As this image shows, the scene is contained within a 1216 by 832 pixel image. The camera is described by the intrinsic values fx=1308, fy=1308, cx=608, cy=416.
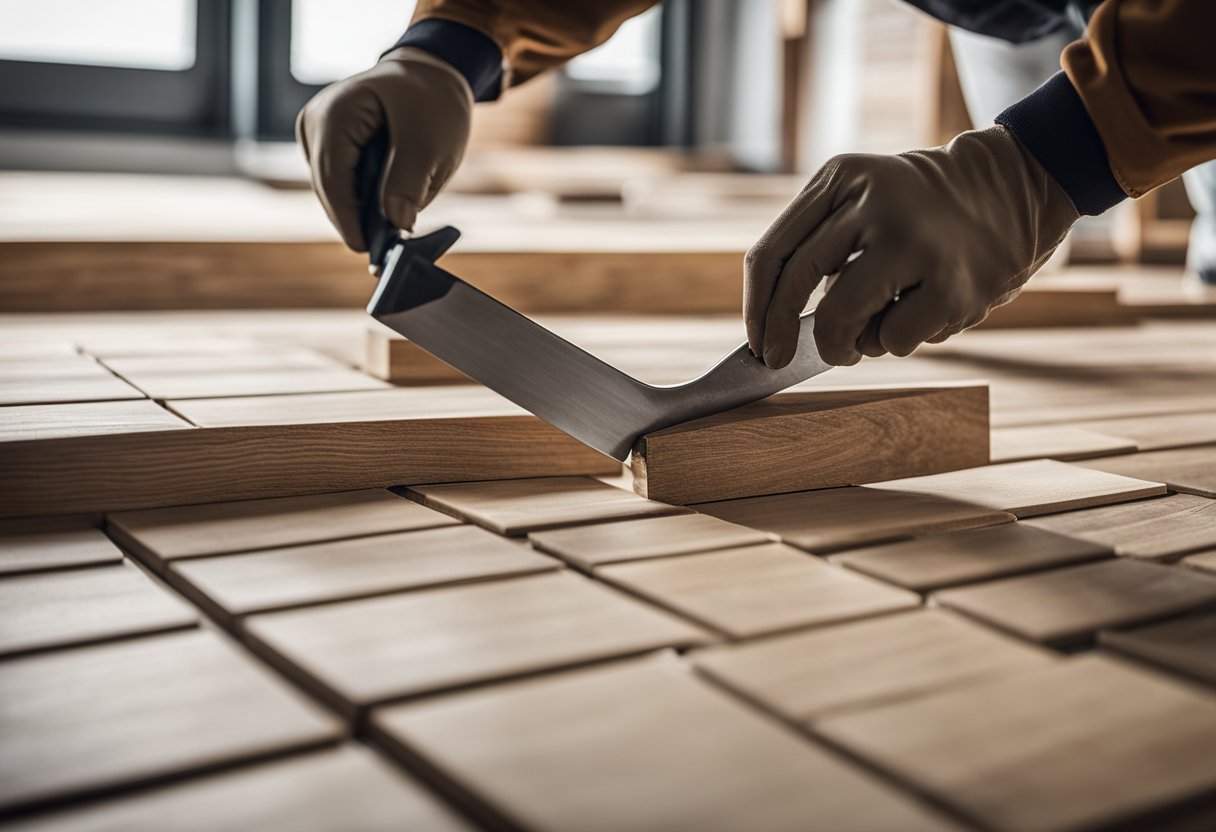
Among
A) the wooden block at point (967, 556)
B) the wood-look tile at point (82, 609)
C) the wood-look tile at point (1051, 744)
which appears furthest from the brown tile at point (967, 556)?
the wood-look tile at point (82, 609)

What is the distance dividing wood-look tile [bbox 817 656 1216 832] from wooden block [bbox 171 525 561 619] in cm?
31

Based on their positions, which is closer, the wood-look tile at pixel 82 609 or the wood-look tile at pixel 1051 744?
the wood-look tile at pixel 1051 744

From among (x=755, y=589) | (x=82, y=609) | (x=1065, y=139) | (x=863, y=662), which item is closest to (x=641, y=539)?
(x=755, y=589)

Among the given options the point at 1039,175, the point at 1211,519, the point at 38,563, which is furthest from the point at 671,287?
the point at 38,563

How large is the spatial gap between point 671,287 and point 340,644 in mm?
1634

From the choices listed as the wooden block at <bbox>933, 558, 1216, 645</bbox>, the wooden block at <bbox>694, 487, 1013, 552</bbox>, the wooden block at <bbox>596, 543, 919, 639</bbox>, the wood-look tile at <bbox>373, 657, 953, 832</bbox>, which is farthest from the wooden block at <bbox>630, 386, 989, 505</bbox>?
the wood-look tile at <bbox>373, 657, 953, 832</bbox>

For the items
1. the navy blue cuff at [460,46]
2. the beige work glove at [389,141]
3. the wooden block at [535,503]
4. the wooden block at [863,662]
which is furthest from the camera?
the navy blue cuff at [460,46]

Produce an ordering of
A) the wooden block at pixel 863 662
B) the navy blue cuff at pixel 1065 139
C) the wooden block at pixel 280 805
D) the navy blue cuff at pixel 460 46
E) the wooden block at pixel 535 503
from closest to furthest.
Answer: the wooden block at pixel 280 805 < the wooden block at pixel 863 662 < the wooden block at pixel 535 503 < the navy blue cuff at pixel 1065 139 < the navy blue cuff at pixel 460 46

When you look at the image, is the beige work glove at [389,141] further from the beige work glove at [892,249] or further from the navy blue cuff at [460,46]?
the beige work glove at [892,249]

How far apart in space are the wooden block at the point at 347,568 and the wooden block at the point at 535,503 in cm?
4

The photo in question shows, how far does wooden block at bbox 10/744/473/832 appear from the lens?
0.52 m

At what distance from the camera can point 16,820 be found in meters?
0.53

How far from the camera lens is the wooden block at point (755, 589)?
754mm

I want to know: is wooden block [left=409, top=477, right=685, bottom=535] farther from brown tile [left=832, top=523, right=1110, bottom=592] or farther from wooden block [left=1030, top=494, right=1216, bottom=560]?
wooden block [left=1030, top=494, right=1216, bottom=560]
